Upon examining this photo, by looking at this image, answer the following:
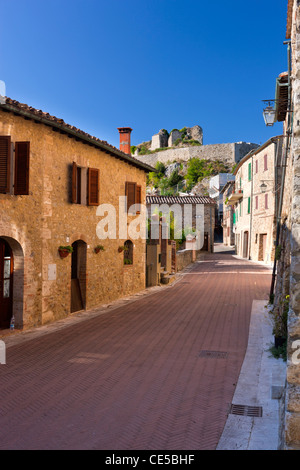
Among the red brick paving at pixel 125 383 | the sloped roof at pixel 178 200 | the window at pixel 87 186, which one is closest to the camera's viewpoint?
the red brick paving at pixel 125 383

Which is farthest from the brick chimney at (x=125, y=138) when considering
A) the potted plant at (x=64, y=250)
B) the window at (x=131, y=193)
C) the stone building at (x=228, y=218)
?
the stone building at (x=228, y=218)

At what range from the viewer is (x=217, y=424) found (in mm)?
5020

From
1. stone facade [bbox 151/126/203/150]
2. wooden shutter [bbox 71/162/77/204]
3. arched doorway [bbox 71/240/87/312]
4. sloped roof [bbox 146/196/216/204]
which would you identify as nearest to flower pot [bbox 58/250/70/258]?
arched doorway [bbox 71/240/87/312]

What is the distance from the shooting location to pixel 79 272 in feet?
43.4

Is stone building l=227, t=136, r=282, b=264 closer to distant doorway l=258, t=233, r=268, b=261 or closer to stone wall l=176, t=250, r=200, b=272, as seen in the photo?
distant doorway l=258, t=233, r=268, b=261

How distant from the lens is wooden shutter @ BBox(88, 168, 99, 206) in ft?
43.2

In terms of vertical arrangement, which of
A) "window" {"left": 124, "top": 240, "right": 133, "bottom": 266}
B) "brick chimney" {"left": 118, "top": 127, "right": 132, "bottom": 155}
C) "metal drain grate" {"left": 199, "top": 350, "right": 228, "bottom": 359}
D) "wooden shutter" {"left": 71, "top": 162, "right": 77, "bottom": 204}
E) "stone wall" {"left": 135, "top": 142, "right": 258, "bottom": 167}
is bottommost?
"metal drain grate" {"left": 199, "top": 350, "right": 228, "bottom": 359}

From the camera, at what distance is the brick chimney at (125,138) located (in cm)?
1869

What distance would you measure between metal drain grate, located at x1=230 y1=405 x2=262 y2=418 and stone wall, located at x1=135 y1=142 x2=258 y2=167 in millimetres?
64689

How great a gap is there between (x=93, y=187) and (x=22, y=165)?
3.78 m

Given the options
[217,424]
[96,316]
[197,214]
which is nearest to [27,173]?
[96,316]

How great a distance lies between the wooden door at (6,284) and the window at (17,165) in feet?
4.81

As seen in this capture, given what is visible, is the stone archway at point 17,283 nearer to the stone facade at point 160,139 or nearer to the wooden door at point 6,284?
the wooden door at point 6,284

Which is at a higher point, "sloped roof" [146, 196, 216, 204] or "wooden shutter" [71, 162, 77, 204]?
"sloped roof" [146, 196, 216, 204]
